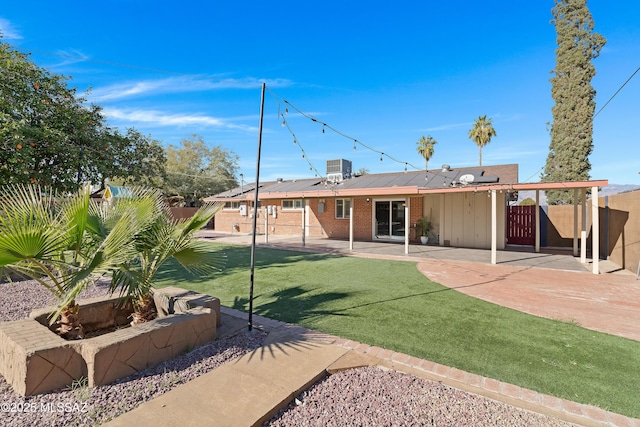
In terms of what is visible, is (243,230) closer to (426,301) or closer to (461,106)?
(461,106)

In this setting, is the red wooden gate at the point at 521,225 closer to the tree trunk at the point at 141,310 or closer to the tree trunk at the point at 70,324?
the tree trunk at the point at 141,310

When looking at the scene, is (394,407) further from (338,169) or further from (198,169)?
(198,169)

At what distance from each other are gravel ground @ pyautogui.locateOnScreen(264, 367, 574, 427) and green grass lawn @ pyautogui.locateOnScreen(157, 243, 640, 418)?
55cm

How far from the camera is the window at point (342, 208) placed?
1666cm

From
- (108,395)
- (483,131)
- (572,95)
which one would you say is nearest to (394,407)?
(108,395)

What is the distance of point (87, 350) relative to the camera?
271cm

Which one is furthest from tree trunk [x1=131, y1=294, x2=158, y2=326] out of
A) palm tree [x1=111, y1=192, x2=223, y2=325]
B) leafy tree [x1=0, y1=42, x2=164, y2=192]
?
leafy tree [x1=0, y1=42, x2=164, y2=192]

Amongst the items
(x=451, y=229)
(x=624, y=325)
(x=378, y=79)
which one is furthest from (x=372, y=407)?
(x=378, y=79)

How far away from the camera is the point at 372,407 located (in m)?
2.55

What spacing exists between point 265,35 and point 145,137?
224 inches

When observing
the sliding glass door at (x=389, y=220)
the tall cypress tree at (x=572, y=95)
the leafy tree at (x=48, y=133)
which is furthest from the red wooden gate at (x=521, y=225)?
the leafy tree at (x=48, y=133)

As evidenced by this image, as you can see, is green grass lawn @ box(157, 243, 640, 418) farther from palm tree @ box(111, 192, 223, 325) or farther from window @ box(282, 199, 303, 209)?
window @ box(282, 199, 303, 209)

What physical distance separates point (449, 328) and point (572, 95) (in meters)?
23.7

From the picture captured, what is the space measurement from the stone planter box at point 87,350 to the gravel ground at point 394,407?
1.50 meters
